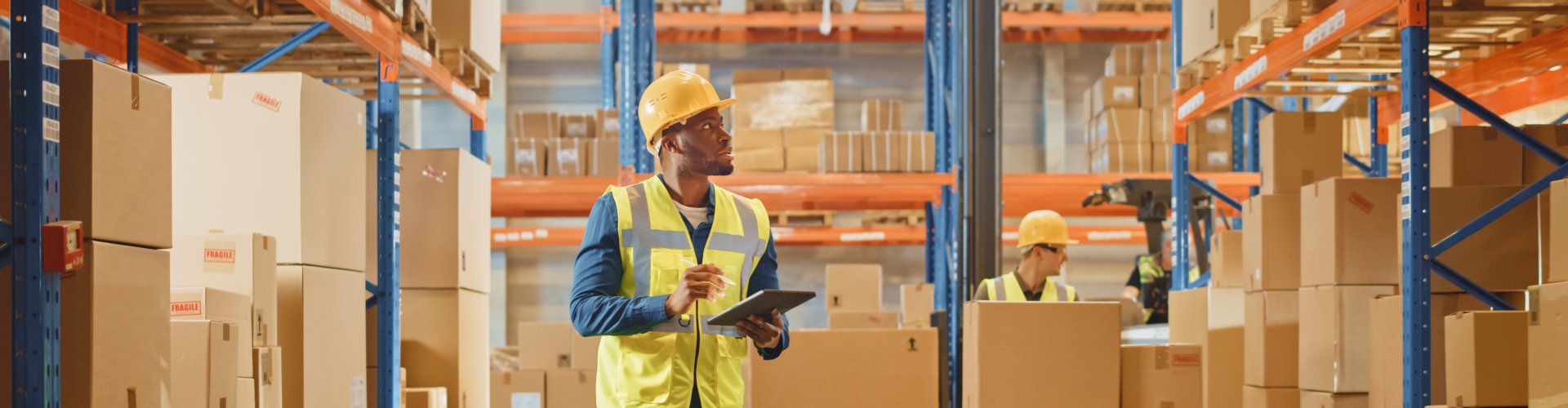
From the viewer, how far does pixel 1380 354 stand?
522 cm

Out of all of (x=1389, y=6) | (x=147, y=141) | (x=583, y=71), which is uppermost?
(x=583, y=71)

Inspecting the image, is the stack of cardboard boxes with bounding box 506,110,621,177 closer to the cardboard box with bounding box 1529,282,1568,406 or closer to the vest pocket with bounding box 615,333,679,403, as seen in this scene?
the cardboard box with bounding box 1529,282,1568,406

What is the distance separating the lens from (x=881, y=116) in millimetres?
10641

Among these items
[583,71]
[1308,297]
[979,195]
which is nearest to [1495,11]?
[1308,297]

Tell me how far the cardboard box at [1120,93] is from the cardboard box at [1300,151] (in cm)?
520

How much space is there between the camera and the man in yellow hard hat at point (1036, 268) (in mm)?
6680

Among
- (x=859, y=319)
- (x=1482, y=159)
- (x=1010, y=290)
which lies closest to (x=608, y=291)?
(x=1482, y=159)

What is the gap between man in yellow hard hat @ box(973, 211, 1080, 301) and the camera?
6680 mm

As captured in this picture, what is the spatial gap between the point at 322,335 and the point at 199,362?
109 cm

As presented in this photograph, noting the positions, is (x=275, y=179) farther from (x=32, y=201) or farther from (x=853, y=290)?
(x=853, y=290)

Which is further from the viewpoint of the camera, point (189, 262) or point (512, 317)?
point (512, 317)

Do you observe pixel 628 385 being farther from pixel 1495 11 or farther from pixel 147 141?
pixel 1495 11

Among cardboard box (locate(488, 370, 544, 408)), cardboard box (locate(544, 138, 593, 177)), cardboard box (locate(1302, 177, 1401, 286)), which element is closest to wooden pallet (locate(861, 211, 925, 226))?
cardboard box (locate(544, 138, 593, 177))

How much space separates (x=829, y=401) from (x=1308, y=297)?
2.34 metres
